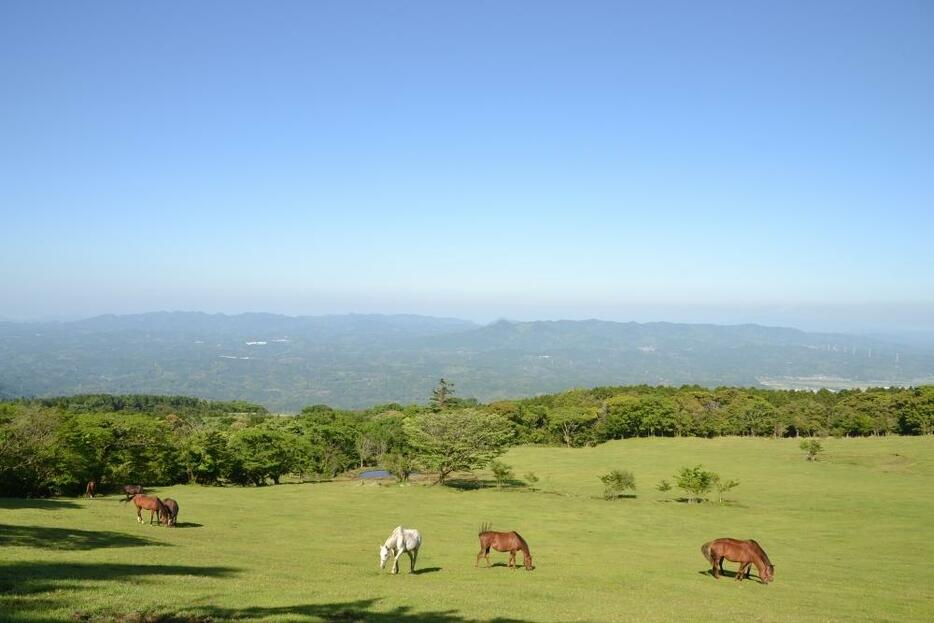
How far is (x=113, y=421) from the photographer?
46625mm

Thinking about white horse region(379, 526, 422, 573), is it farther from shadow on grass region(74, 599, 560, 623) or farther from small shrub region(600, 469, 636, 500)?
small shrub region(600, 469, 636, 500)

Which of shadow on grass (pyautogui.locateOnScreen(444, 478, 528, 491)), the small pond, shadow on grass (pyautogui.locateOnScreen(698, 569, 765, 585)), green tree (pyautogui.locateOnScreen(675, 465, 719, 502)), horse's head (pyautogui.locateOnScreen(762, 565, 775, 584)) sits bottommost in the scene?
the small pond

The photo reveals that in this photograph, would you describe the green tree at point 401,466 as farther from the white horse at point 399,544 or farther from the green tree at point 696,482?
the white horse at point 399,544

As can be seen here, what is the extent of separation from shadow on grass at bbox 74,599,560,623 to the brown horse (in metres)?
9.88

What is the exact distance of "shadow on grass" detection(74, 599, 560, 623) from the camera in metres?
10.2

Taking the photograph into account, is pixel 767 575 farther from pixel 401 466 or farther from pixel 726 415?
pixel 726 415

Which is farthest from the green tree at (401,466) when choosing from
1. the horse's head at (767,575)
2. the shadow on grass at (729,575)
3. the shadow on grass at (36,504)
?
the horse's head at (767,575)

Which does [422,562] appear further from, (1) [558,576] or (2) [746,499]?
(2) [746,499]

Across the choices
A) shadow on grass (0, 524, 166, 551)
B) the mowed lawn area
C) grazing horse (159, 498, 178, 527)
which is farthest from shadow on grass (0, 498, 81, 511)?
shadow on grass (0, 524, 166, 551)

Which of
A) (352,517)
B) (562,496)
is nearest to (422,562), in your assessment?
(352,517)

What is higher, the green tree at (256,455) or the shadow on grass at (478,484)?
the green tree at (256,455)

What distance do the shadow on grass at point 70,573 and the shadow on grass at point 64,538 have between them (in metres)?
3.97

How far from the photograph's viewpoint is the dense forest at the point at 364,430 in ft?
133

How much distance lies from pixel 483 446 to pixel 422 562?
3303cm
